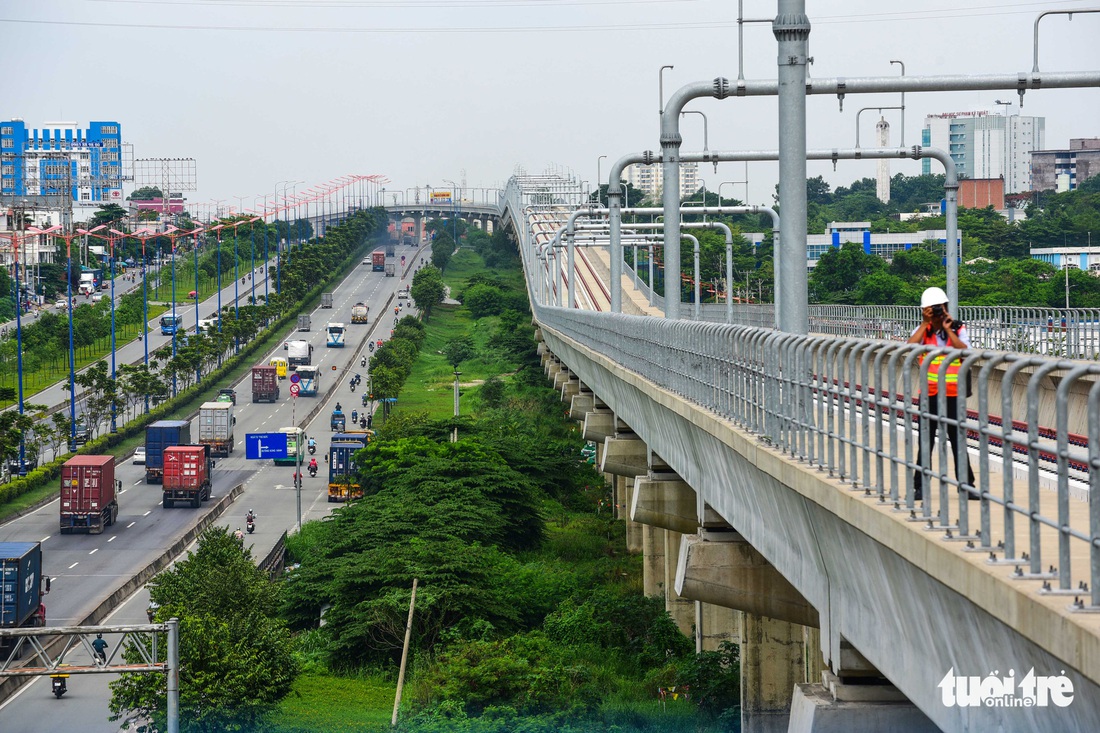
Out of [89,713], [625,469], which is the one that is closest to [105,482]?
[89,713]

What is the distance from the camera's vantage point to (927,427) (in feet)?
28.3

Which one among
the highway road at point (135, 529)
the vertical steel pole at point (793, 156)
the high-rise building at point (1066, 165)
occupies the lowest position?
the highway road at point (135, 529)

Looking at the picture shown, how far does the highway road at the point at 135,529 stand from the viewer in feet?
110

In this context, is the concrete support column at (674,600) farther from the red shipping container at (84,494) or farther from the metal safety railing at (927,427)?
the red shipping container at (84,494)

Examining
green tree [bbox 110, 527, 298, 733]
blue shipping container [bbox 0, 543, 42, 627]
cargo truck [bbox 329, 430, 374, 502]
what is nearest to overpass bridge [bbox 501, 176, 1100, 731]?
green tree [bbox 110, 527, 298, 733]

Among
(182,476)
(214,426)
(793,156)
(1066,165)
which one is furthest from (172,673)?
(1066,165)

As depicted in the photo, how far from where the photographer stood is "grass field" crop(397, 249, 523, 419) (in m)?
88.3

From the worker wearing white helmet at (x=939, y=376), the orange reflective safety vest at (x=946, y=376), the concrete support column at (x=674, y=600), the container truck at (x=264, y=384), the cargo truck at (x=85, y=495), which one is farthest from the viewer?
the container truck at (x=264, y=384)

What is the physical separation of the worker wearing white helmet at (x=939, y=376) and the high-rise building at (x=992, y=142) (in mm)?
126586

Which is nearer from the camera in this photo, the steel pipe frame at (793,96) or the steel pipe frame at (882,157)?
the steel pipe frame at (793,96)

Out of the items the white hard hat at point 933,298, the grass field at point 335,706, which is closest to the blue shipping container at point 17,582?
the grass field at point 335,706

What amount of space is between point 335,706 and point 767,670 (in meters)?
10.2

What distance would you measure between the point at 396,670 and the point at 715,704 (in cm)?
883

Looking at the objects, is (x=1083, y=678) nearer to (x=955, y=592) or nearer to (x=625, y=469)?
(x=955, y=592)
